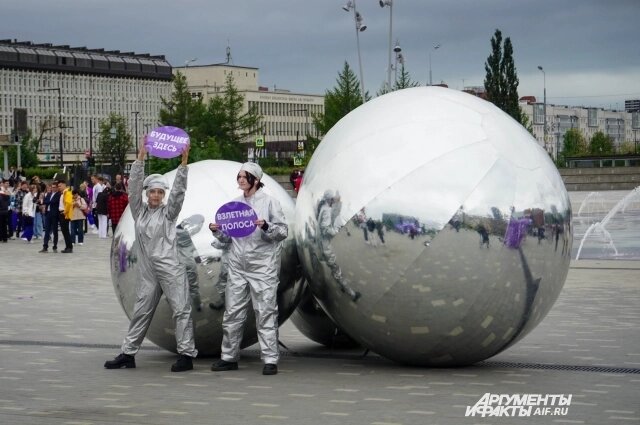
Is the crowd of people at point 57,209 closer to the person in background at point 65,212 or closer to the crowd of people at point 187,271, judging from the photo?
the person in background at point 65,212

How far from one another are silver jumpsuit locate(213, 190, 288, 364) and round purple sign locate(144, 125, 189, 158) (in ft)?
2.98

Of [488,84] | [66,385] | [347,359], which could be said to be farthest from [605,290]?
[488,84]

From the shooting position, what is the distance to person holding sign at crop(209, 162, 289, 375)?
11219 mm

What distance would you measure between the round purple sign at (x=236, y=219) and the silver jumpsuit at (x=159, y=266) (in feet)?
1.34

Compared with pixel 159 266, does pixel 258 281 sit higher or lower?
lower

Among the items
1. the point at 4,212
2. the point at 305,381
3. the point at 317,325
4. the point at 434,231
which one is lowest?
the point at 305,381

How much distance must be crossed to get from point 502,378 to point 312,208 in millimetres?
2109

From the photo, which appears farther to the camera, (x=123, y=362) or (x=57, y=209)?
(x=57, y=209)

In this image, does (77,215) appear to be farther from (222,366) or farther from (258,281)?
(258,281)

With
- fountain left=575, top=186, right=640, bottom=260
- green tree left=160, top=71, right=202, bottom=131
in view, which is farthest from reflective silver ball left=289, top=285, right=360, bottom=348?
green tree left=160, top=71, right=202, bottom=131

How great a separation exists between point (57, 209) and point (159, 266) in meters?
20.2

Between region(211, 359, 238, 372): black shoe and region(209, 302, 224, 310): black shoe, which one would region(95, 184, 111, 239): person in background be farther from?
region(211, 359, 238, 372): black shoe

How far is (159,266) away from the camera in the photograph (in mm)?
11391

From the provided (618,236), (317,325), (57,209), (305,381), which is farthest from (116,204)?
(305,381)
